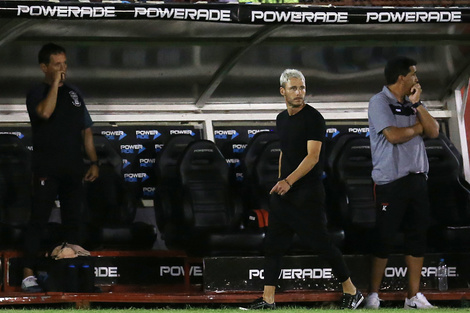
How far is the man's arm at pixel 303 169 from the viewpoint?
8.77 meters

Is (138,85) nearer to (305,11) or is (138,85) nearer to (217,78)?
(217,78)

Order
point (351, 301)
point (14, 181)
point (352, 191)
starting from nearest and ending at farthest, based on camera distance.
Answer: point (351, 301) < point (14, 181) < point (352, 191)

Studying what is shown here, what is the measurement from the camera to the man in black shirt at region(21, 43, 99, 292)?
935 cm

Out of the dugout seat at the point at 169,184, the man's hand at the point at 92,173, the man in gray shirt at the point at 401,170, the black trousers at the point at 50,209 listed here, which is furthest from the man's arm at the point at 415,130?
the black trousers at the point at 50,209

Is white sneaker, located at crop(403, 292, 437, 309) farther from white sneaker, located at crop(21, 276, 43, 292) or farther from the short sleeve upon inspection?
white sneaker, located at crop(21, 276, 43, 292)

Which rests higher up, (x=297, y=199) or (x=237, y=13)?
(x=237, y=13)

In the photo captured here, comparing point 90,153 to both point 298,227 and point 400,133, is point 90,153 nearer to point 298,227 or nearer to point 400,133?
point 298,227

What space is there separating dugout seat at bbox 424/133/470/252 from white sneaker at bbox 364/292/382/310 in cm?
116

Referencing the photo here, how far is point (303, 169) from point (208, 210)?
1586 millimetres

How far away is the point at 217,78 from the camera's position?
10.9m

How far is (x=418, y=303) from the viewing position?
934cm

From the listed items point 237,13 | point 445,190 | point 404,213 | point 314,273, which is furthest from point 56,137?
point 445,190

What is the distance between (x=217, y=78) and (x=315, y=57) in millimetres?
1026

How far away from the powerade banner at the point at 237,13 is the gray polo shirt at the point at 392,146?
0.72 meters
